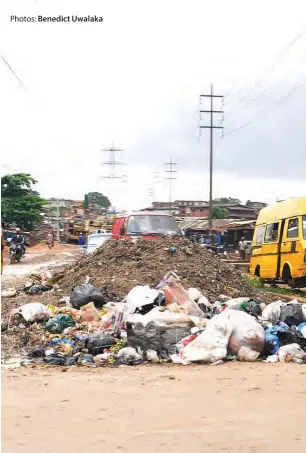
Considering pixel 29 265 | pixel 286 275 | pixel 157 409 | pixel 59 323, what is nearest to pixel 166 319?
pixel 59 323

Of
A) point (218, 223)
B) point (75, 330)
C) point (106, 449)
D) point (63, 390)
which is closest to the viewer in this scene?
point (106, 449)

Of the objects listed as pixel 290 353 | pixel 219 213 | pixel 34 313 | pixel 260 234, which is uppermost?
pixel 219 213

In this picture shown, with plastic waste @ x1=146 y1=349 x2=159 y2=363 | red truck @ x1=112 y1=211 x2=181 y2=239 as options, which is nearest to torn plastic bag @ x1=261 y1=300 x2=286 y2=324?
plastic waste @ x1=146 y1=349 x2=159 y2=363

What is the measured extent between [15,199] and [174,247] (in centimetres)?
3053

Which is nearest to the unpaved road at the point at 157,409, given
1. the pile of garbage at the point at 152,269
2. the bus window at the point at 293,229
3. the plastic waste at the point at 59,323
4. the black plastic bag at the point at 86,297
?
the plastic waste at the point at 59,323

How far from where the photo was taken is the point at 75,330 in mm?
7594

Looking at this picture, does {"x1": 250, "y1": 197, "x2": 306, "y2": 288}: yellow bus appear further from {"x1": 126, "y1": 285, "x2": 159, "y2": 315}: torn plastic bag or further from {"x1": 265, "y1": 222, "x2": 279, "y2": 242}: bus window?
{"x1": 126, "y1": 285, "x2": 159, "y2": 315}: torn plastic bag

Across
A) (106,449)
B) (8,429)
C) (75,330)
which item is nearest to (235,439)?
(106,449)

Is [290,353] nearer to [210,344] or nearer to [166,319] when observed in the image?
[210,344]

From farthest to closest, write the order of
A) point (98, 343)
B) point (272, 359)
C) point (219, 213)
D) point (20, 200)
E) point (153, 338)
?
point (219, 213), point (20, 200), point (98, 343), point (153, 338), point (272, 359)

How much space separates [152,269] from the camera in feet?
34.5

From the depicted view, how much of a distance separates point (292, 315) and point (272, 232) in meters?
7.16

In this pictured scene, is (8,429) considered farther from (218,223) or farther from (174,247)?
(218,223)

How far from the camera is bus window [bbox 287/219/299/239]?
42.7ft
